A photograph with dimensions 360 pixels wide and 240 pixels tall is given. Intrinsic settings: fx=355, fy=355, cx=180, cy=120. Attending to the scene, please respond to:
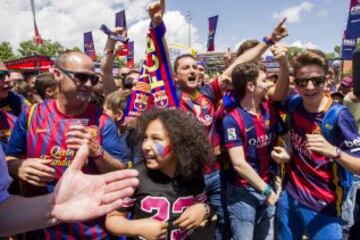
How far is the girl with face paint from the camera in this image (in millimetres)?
2215

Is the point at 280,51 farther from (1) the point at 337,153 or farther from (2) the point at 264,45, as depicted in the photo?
(1) the point at 337,153

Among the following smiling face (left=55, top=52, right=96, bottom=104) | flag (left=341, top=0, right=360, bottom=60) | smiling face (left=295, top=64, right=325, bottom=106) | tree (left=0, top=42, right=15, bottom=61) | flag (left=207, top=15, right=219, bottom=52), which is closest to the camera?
smiling face (left=55, top=52, right=96, bottom=104)

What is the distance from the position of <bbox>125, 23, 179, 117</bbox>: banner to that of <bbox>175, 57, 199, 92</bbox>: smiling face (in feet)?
0.95

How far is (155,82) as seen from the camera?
3512 millimetres

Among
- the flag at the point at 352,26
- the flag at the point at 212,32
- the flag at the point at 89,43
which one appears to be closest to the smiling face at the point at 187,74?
the flag at the point at 352,26

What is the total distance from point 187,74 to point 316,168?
1.63 m

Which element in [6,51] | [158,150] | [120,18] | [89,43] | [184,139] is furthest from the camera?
[6,51]

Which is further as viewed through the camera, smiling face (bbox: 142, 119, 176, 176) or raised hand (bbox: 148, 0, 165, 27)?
raised hand (bbox: 148, 0, 165, 27)

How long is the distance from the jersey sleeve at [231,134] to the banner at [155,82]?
59cm

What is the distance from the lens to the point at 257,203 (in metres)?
3.13

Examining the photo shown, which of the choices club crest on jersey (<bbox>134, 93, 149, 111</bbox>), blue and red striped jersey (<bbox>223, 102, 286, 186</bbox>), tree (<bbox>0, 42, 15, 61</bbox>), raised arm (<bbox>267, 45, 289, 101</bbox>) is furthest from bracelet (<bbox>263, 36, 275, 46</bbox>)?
tree (<bbox>0, 42, 15, 61</bbox>)

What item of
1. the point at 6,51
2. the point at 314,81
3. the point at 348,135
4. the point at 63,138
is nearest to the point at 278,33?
the point at 314,81

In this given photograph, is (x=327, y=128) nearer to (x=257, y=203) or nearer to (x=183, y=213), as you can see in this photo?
(x=257, y=203)

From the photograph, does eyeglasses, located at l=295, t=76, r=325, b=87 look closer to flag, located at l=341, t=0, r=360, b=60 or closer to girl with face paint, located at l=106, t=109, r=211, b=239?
girl with face paint, located at l=106, t=109, r=211, b=239
